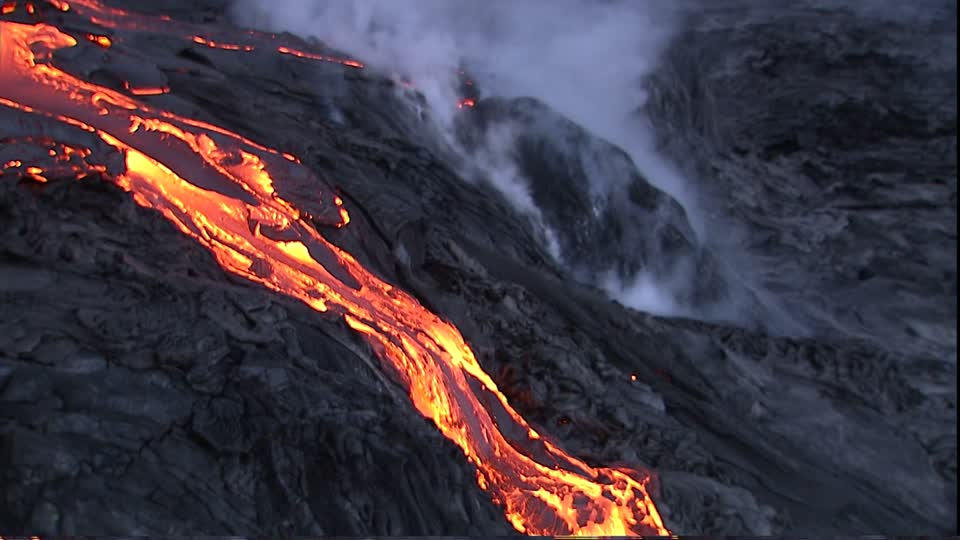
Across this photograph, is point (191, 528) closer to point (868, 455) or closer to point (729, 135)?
point (868, 455)

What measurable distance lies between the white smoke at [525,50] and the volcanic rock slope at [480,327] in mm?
400

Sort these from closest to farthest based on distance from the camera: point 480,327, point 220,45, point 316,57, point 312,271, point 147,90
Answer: point 312,271, point 480,327, point 147,90, point 220,45, point 316,57

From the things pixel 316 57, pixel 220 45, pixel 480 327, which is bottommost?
pixel 480 327

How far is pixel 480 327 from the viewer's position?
559 centimetres

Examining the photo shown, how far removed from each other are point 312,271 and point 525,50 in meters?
5.77

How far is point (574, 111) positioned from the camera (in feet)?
32.4

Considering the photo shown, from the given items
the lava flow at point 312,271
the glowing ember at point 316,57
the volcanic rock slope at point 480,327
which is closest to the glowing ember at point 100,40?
the volcanic rock slope at point 480,327

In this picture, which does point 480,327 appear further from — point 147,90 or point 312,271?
point 147,90

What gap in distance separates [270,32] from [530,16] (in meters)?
3.44

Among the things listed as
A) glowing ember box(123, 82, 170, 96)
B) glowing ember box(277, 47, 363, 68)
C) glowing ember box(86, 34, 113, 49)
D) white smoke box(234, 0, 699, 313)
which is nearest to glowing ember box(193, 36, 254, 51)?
glowing ember box(277, 47, 363, 68)

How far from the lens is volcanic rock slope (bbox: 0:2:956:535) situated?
3.56 meters

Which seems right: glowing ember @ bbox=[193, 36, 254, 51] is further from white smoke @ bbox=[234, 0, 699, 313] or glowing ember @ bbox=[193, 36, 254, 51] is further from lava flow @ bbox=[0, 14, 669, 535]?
lava flow @ bbox=[0, 14, 669, 535]

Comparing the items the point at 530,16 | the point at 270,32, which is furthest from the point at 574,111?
the point at 270,32

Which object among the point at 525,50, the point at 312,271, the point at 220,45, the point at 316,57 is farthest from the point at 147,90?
the point at 525,50
